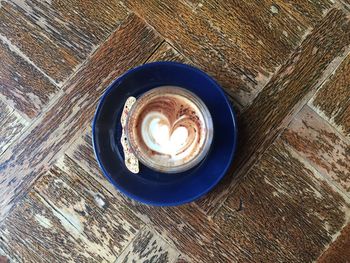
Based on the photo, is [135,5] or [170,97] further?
[135,5]

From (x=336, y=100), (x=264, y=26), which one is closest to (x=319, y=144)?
(x=336, y=100)

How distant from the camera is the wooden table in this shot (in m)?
0.74

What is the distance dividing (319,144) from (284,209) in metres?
0.12

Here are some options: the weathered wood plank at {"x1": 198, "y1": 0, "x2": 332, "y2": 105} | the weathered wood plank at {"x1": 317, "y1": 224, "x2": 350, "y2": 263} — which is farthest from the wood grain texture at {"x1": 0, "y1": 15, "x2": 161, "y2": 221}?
the weathered wood plank at {"x1": 317, "y1": 224, "x2": 350, "y2": 263}

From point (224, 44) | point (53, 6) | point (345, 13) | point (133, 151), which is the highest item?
point (345, 13)

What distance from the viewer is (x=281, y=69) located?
0.75 m

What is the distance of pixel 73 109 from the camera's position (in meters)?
0.78

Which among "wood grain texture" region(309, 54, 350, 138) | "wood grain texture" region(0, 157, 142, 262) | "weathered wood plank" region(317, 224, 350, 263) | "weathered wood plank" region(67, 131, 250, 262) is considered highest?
"wood grain texture" region(309, 54, 350, 138)

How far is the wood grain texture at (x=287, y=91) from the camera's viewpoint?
29.3 inches

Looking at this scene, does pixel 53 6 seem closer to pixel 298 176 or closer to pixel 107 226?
pixel 107 226

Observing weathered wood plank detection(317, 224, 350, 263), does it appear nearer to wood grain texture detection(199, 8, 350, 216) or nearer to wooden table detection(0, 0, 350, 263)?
wooden table detection(0, 0, 350, 263)

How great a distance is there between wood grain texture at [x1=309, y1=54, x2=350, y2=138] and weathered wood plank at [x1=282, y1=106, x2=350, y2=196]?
0.01 meters

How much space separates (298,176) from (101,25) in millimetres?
417

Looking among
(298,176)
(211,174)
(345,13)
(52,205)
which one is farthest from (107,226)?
(345,13)
